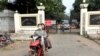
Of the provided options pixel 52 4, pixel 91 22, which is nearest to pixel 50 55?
pixel 91 22

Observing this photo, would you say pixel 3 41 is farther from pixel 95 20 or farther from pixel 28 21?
pixel 95 20

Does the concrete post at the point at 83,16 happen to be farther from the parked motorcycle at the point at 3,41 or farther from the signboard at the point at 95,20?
the parked motorcycle at the point at 3,41

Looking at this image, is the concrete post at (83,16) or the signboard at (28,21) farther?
the signboard at (28,21)

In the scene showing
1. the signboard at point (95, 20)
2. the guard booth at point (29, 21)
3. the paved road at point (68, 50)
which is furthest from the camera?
the guard booth at point (29, 21)

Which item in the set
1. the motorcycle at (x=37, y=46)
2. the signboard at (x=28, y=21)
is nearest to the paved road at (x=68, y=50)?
Answer: the motorcycle at (x=37, y=46)

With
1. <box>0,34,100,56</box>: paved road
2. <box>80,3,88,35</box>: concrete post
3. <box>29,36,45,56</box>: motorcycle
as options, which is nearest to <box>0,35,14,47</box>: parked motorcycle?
<box>0,34,100,56</box>: paved road

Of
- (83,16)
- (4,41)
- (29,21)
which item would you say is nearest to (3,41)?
(4,41)

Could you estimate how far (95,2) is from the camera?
120 feet

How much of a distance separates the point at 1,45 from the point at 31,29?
777 cm

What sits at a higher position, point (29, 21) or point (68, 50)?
point (29, 21)

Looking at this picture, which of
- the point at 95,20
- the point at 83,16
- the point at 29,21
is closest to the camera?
the point at 95,20

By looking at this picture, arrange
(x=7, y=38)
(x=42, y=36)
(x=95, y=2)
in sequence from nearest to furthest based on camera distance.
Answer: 1. (x=42, y=36)
2. (x=7, y=38)
3. (x=95, y=2)

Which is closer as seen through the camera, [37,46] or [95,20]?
[37,46]

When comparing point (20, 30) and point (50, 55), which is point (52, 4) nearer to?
point (20, 30)
